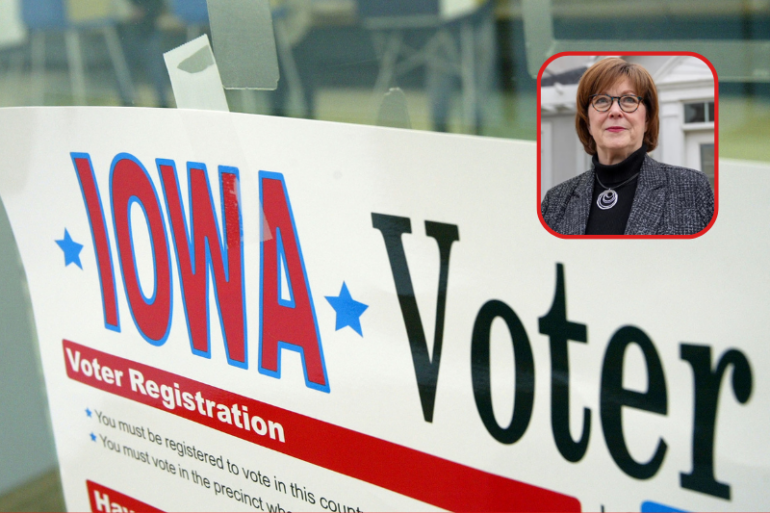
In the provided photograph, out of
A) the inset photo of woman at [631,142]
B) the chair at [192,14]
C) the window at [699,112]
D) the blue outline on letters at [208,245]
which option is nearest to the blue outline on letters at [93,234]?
the blue outline on letters at [208,245]

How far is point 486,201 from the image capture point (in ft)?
2.99

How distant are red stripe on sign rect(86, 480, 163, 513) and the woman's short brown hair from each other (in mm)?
1041

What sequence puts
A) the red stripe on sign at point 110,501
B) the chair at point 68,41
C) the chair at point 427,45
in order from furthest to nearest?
the red stripe on sign at point 110,501
the chair at point 68,41
the chair at point 427,45

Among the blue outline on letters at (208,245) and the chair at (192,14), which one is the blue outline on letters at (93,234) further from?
the chair at (192,14)

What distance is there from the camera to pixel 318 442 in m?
1.14

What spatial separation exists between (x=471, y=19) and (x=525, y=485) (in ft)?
1.83

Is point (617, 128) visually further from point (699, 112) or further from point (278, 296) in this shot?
point (278, 296)

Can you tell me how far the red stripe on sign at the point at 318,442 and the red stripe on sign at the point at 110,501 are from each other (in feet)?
0.70

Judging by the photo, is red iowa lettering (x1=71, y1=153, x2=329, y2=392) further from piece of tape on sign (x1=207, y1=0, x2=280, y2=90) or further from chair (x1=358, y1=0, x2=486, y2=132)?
chair (x1=358, y1=0, x2=486, y2=132)

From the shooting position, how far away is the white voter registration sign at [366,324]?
822 millimetres

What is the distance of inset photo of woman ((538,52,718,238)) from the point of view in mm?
749

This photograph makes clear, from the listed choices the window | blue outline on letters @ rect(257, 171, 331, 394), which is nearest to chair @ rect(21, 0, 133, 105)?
blue outline on letters @ rect(257, 171, 331, 394)

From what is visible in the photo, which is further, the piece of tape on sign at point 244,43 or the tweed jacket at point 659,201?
the piece of tape on sign at point 244,43

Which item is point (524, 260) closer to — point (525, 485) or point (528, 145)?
point (528, 145)
